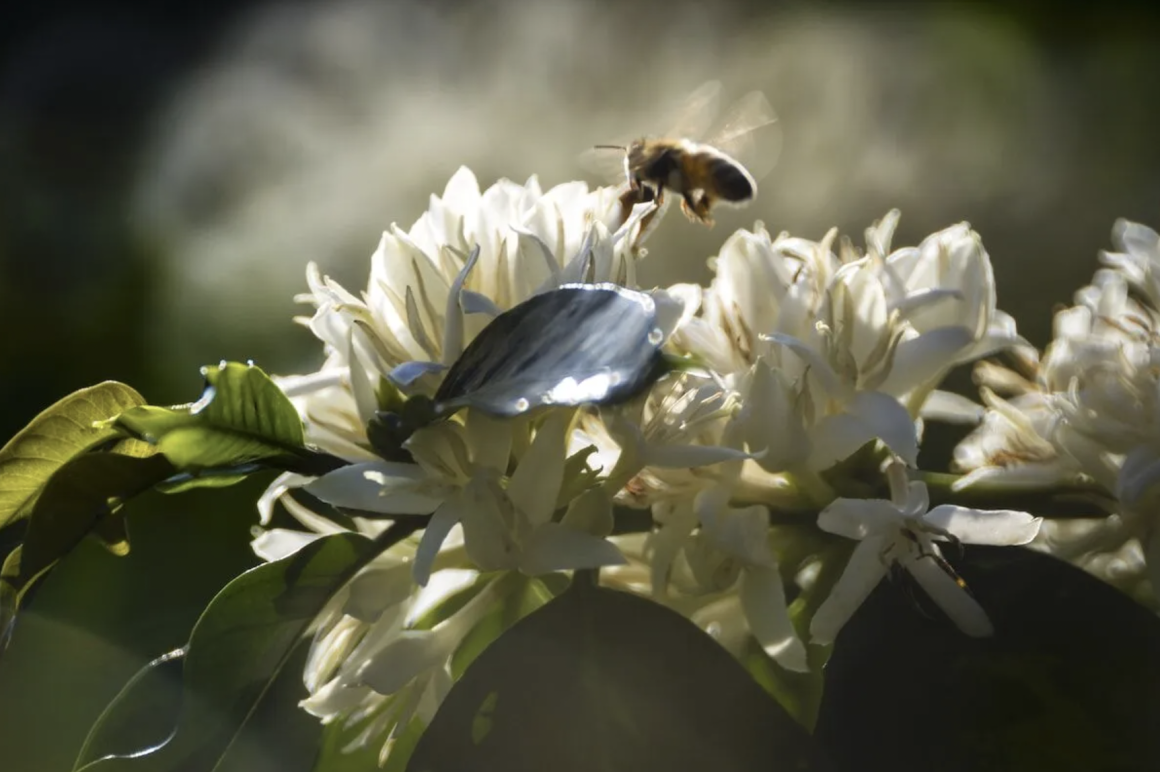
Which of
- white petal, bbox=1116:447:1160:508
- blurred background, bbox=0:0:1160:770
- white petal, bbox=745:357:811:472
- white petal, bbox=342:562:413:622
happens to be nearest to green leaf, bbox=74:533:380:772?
white petal, bbox=342:562:413:622

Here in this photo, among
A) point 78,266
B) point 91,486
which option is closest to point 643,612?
point 91,486

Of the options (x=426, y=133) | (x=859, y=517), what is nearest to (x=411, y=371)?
(x=859, y=517)

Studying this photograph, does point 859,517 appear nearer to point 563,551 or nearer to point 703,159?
point 563,551

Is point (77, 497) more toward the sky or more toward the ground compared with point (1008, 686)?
more toward the sky

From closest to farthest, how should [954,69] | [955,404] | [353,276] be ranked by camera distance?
[955,404], [353,276], [954,69]

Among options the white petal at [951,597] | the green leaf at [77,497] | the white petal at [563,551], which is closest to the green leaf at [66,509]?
the green leaf at [77,497]

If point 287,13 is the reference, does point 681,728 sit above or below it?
below

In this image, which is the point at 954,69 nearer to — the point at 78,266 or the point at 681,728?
the point at 78,266
